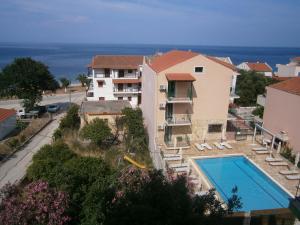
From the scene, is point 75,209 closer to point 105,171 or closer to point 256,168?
point 105,171

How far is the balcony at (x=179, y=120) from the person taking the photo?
76.3 ft

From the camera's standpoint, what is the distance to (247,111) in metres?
33.3

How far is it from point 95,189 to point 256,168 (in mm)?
13628

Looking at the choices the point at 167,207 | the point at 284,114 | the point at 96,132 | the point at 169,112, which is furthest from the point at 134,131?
the point at 167,207

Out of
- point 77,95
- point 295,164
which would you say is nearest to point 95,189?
point 295,164

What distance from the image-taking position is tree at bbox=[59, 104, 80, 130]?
1160 inches

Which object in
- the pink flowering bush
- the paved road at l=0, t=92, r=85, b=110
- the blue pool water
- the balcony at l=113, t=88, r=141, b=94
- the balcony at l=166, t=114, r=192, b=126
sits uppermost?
the pink flowering bush

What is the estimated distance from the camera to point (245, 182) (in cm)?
1883

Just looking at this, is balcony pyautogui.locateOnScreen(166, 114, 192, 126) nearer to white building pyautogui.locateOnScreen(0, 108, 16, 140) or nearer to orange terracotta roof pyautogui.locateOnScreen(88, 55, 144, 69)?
white building pyautogui.locateOnScreen(0, 108, 16, 140)

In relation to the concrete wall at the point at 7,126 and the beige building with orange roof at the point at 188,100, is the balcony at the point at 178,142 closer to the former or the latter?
the beige building with orange roof at the point at 188,100

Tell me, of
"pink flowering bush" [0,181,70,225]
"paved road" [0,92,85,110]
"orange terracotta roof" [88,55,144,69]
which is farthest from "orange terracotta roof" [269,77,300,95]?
"paved road" [0,92,85,110]

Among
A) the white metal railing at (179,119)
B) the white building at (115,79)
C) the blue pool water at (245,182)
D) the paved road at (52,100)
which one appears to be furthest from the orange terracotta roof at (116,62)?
the blue pool water at (245,182)

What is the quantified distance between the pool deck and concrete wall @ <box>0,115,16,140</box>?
18.0 meters

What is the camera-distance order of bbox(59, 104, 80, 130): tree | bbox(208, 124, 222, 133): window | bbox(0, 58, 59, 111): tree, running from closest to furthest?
bbox(208, 124, 222, 133): window, bbox(59, 104, 80, 130): tree, bbox(0, 58, 59, 111): tree
